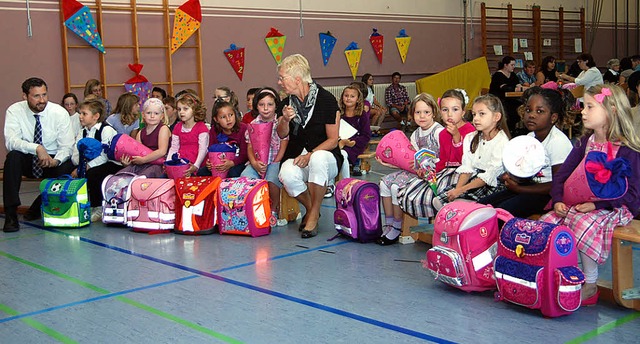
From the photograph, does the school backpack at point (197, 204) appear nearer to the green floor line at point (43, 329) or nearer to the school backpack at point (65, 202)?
the school backpack at point (65, 202)

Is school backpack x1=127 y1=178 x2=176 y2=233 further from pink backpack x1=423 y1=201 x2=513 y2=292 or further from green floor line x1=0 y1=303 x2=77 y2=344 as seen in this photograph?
pink backpack x1=423 y1=201 x2=513 y2=292

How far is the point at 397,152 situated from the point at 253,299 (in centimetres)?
149

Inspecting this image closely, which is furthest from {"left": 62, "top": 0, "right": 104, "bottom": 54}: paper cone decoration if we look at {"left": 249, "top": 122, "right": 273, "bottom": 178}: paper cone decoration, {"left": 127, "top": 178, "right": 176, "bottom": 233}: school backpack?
{"left": 249, "top": 122, "right": 273, "bottom": 178}: paper cone decoration

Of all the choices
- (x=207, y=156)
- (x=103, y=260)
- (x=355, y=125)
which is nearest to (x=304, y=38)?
(x=355, y=125)

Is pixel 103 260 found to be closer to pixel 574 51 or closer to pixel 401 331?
pixel 401 331

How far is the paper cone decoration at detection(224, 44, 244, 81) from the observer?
36.2 ft

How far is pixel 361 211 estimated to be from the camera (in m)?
4.54

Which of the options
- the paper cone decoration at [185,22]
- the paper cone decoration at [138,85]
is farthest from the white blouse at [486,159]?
the paper cone decoration at [185,22]

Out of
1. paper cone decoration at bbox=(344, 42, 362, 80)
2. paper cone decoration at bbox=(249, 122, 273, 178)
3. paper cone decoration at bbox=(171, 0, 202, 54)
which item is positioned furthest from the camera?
paper cone decoration at bbox=(344, 42, 362, 80)

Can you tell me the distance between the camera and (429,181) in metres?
4.21

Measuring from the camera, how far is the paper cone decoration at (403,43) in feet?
45.1

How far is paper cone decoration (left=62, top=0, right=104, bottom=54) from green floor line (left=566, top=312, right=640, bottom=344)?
7979mm

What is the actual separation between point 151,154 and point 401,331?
318cm

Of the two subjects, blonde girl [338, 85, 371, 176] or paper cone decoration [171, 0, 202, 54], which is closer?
blonde girl [338, 85, 371, 176]
